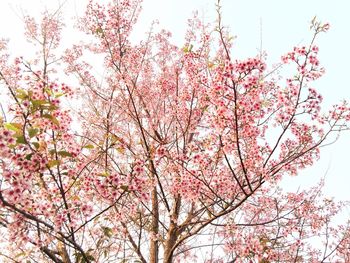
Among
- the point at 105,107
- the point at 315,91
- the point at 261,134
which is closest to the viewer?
the point at 315,91

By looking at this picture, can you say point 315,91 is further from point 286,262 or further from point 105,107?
point 105,107

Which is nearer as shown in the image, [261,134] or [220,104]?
[220,104]

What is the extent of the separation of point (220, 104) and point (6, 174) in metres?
2.59

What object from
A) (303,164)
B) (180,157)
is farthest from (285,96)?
(180,157)

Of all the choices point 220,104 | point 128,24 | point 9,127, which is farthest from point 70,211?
point 128,24

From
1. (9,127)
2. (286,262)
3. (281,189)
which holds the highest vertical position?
(281,189)

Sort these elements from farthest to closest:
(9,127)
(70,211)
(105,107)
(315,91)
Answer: (105,107) → (315,91) → (70,211) → (9,127)

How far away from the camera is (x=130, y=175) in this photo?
12.7 feet

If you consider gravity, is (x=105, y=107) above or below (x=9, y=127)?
above

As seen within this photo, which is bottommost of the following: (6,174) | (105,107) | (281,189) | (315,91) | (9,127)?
(6,174)

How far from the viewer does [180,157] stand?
17.7 feet

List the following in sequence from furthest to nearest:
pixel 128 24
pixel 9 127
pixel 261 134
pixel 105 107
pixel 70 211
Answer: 1. pixel 105 107
2. pixel 128 24
3. pixel 261 134
4. pixel 70 211
5. pixel 9 127

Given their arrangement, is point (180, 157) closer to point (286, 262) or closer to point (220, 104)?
point (220, 104)

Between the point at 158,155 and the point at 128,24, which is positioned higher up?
the point at 128,24
